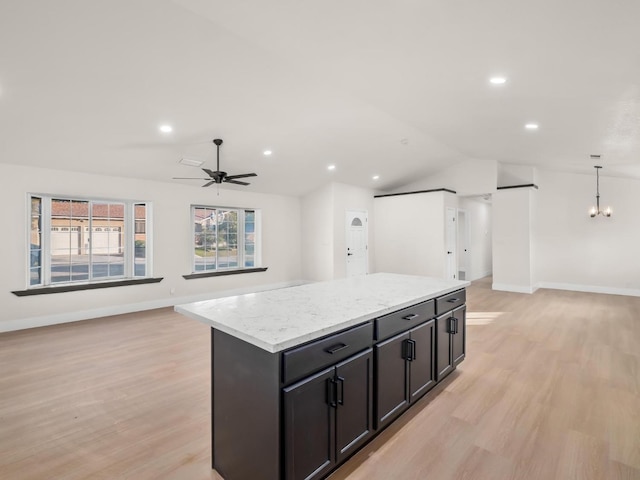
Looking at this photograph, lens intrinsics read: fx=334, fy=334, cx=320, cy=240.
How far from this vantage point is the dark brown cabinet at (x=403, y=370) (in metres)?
2.03

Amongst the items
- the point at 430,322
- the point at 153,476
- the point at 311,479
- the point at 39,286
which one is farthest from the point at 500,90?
the point at 39,286

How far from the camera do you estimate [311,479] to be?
157 centimetres

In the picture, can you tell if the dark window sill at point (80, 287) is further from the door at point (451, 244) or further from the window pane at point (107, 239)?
the door at point (451, 244)

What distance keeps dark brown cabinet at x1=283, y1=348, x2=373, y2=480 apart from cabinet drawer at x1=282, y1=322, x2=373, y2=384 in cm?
4

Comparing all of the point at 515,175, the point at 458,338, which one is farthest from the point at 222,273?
the point at 515,175

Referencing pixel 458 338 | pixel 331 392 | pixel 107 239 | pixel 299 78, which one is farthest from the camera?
pixel 107 239

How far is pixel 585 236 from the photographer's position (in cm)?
734

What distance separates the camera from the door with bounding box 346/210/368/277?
823 cm

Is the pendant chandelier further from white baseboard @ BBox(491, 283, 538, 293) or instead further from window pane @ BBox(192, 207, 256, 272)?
window pane @ BBox(192, 207, 256, 272)

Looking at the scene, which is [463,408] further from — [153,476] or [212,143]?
[212,143]

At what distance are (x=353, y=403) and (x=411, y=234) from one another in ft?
22.6

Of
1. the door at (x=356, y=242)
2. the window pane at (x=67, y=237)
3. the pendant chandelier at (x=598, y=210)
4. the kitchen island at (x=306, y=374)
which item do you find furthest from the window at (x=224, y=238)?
the pendant chandelier at (x=598, y=210)

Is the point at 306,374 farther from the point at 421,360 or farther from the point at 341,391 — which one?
the point at 421,360

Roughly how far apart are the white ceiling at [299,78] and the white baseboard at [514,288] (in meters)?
2.86
